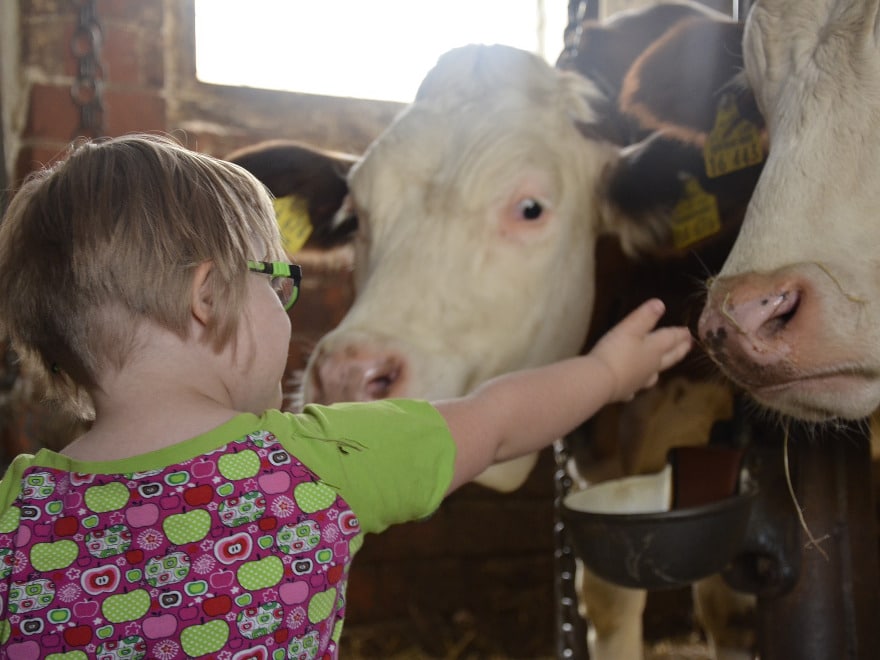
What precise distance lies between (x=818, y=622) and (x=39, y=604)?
3.25 ft

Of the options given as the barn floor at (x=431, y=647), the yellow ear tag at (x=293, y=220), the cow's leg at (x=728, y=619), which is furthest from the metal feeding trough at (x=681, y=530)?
the barn floor at (x=431, y=647)

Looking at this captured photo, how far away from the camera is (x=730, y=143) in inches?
65.6

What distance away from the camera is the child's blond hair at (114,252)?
0.87 meters

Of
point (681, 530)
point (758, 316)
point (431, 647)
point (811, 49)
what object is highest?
point (811, 49)

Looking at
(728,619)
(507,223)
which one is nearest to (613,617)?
(728,619)

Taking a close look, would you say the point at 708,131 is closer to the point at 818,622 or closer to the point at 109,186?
the point at 818,622

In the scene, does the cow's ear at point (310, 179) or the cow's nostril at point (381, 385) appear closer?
the cow's nostril at point (381, 385)

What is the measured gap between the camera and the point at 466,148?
1.84 m

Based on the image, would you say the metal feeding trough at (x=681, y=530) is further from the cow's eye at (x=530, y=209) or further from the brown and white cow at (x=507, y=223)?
the cow's eye at (x=530, y=209)

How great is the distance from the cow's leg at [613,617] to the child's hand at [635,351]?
1.16 m

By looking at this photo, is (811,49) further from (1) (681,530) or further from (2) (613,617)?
(2) (613,617)

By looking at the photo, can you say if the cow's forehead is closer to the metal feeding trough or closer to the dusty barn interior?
the metal feeding trough

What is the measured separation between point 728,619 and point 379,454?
5.14ft

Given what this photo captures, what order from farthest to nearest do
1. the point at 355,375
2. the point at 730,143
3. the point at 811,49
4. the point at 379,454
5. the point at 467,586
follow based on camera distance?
the point at 467,586 → the point at 730,143 → the point at 355,375 → the point at 811,49 → the point at 379,454
